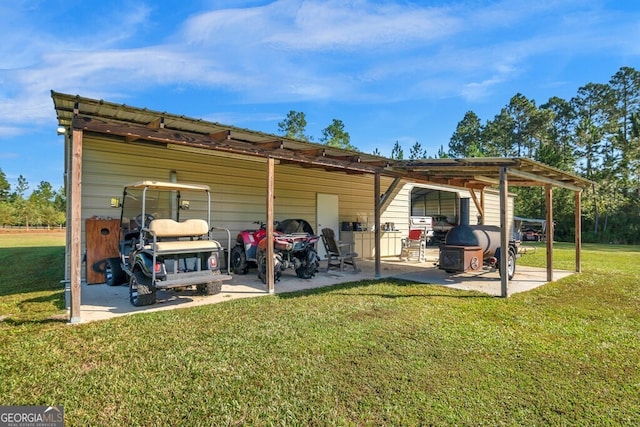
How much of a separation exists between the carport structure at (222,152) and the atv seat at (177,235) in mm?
852

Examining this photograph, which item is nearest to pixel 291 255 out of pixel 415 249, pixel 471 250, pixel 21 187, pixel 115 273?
pixel 115 273

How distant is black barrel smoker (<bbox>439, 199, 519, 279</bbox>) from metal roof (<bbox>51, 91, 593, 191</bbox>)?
138 cm

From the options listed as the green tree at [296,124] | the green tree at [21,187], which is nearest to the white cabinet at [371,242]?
the green tree at [296,124]

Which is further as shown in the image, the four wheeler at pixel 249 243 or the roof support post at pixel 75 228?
the four wheeler at pixel 249 243

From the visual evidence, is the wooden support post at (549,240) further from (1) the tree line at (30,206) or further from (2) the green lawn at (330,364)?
→ (1) the tree line at (30,206)

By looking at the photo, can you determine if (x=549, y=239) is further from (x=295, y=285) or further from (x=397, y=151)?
(x=397, y=151)

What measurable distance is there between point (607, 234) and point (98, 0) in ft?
91.5

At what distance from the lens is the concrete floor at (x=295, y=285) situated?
4590mm

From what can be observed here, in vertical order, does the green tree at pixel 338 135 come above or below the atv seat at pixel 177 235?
above

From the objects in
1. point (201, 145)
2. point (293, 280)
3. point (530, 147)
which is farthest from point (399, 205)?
point (530, 147)

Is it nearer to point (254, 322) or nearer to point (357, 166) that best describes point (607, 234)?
point (357, 166)

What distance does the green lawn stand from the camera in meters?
2.20

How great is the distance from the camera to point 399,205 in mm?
11633

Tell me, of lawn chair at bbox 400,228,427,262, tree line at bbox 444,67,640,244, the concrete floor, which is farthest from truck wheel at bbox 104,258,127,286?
tree line at bbox 444,67,640,244
